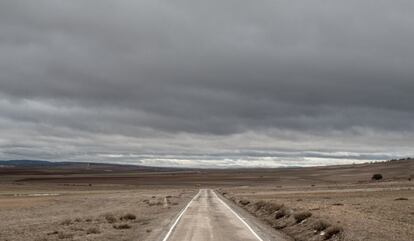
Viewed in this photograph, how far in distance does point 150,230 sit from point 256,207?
2320 cm

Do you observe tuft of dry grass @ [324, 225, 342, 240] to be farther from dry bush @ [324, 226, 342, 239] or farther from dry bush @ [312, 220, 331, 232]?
dry bush @ [312, 220, 331, 232]

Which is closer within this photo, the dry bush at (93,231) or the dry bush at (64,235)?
the dry bush at (64,235)

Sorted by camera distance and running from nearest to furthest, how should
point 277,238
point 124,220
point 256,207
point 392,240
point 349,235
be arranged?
point 392,240
point 349,235
point 277,238
point 124,220
point 256,207

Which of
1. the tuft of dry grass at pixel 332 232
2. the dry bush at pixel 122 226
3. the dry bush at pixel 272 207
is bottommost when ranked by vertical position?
the dry bush at pixel 122 226

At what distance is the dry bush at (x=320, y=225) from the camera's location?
25.3 metres

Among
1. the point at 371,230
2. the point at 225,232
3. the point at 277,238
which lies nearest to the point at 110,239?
the point at 225,232

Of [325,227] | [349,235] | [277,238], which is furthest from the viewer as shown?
[325,227]

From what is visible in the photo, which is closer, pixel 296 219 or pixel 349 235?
pixel 349 235

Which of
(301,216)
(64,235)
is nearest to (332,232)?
(301,216)

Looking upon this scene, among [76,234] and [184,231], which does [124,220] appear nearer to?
[76,234]

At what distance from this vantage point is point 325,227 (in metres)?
25.2

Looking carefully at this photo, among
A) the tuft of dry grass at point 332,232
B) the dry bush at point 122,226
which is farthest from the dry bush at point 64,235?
the tuft of dry grass at point 332,232

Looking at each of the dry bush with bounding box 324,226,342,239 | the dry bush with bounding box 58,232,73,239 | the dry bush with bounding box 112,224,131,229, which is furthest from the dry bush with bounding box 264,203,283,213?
the dry bush with bounding box 58,232,73,239

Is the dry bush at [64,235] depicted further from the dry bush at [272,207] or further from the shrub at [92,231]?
the dry bush at [272,207]
